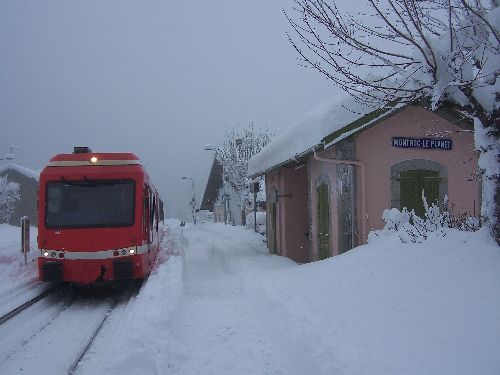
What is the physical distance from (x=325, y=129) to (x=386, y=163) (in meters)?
2.05

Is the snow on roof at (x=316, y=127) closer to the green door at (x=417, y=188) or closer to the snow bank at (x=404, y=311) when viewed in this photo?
the green door at (x=417, y=188)

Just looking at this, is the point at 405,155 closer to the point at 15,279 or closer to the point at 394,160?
the point at 394,160

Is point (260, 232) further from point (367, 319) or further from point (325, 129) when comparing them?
point (367, 319)

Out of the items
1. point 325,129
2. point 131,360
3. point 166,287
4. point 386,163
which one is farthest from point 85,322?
point 386,163

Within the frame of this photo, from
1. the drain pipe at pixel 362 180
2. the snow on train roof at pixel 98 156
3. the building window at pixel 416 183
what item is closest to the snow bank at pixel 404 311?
the drain pipe at pixel 362 180

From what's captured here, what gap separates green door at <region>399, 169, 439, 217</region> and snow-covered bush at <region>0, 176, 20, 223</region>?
42.1 m

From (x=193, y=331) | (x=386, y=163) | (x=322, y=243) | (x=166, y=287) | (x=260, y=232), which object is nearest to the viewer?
(x=193, y=331)

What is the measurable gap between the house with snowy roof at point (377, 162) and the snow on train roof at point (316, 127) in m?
0.02

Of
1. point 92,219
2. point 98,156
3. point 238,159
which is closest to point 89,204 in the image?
point 92,219

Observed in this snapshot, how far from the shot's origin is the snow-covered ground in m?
4.06

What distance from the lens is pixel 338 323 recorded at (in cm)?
537

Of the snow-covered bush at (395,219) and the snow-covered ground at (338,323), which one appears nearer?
the snow-covered ground at (338,323)

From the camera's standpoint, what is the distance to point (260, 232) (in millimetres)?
27375

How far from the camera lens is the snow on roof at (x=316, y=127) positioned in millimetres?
10680
